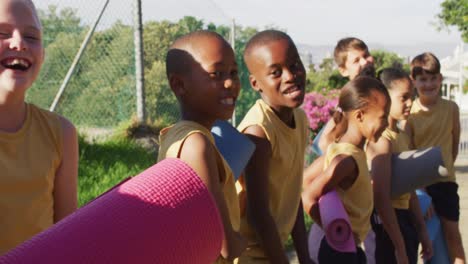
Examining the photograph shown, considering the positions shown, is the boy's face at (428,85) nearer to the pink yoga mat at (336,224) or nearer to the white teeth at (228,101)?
the pink yoga mat at (336,224)

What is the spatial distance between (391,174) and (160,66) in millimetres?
5438

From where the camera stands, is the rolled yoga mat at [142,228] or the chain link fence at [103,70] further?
the chain link fence at [103,70]

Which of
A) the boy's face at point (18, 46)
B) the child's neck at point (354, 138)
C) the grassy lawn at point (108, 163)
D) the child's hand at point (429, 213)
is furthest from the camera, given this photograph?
the grassy lawn at point (108, 163)

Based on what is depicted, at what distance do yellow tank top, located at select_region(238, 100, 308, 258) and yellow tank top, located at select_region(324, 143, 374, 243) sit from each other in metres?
0.41

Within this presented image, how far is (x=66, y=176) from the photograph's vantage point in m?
1.87

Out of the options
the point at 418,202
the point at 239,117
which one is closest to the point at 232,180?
the point at 418,202

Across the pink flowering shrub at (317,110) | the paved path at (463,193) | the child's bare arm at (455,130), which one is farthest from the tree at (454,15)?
the child's bare arm at (455,130)

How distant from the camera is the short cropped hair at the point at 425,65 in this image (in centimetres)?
492

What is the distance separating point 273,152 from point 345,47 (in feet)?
6.58

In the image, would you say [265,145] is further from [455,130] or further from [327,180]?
[455,130]

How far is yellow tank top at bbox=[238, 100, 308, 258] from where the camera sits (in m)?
2.64

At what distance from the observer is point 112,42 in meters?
8.40

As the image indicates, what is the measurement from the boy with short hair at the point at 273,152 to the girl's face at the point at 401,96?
1404 millimetres

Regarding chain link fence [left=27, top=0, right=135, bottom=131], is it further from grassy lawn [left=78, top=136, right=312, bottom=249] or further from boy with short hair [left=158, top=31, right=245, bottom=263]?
boy with short hair [left=158, top=31, right=245, bottom=263]
